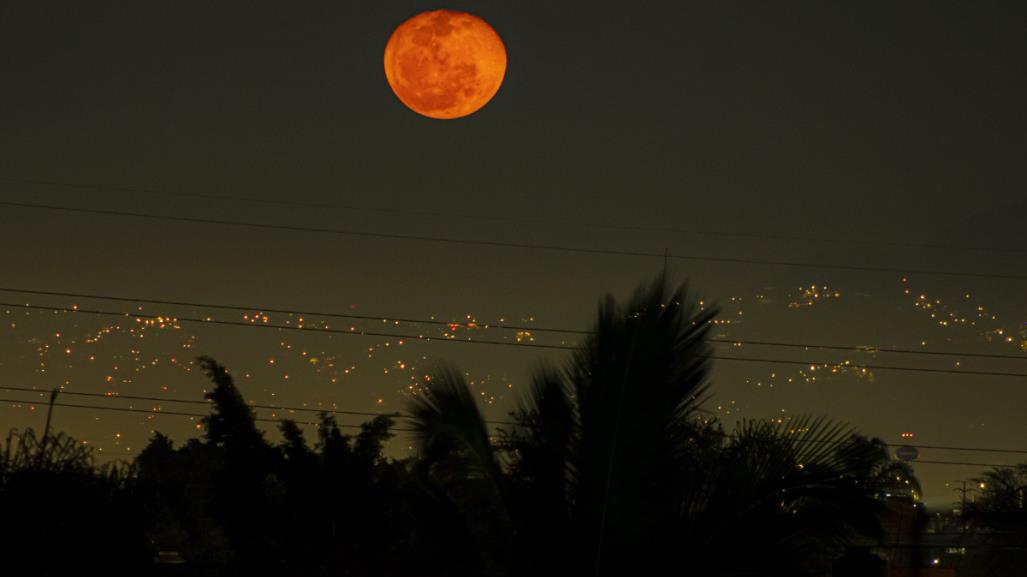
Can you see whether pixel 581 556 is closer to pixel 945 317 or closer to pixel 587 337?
pixel 587 337

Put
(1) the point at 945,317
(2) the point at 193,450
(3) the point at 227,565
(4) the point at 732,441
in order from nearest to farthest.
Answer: (4) the point at 732,441 → (3) the point at 227,565 → (2) the point at 193,450 → (1) the point at 945,317

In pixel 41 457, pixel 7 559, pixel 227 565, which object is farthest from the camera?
pixel 227 565

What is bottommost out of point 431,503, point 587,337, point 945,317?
point 431,503

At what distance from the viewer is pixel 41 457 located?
54.7ft

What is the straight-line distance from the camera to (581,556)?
437 inches

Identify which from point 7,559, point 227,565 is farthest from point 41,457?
point 227,565

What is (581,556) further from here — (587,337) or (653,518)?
(587,337)

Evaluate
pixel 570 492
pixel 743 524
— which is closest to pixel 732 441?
pixel 743 524

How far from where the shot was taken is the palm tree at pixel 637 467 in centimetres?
1065

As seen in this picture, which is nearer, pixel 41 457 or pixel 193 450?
pixel 41 457

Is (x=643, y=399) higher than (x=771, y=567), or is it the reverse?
(x=643, y=399)

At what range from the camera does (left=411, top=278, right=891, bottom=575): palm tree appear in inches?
419

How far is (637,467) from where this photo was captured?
10727 millimetres

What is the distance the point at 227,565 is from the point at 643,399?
1086 cm
